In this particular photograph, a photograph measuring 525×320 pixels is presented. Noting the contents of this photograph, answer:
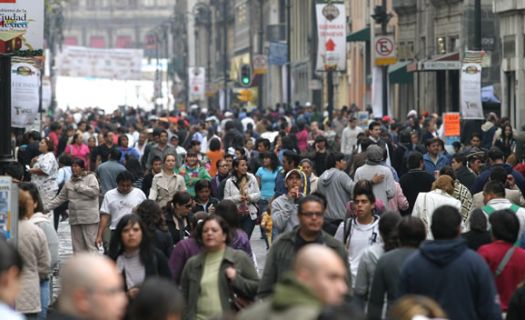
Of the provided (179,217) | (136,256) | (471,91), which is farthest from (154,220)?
(471,91)

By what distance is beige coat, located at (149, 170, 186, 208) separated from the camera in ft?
63.2

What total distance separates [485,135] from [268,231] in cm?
1301

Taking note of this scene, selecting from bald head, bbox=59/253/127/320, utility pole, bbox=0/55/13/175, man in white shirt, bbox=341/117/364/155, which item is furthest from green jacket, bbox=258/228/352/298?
man in white shirt, bbox=341/117/364/155

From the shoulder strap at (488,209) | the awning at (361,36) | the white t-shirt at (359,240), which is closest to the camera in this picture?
the white t-shirt at (359,240)

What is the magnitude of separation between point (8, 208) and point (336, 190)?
6011 millimetres

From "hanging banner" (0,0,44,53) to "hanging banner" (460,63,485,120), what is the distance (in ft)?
41.4

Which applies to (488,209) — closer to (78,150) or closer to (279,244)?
(279,244)

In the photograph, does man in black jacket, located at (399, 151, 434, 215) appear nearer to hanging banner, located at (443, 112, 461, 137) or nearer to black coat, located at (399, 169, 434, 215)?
black coat, located at (399, 169, 434, 215)

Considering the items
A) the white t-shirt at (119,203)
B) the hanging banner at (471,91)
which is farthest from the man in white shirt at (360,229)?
the hanging banner at (471,91)

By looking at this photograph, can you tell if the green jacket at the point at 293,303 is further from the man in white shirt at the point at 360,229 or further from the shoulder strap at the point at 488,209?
the shoulder strap at the point at 488,209

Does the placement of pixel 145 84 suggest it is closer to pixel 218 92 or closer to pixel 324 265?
pixel 218 92

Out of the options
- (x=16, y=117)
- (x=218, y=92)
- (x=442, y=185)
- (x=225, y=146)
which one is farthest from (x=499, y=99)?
(x=218, y=92)

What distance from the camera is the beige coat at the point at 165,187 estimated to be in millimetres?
19250

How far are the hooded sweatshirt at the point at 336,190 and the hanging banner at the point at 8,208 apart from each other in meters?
5.76
